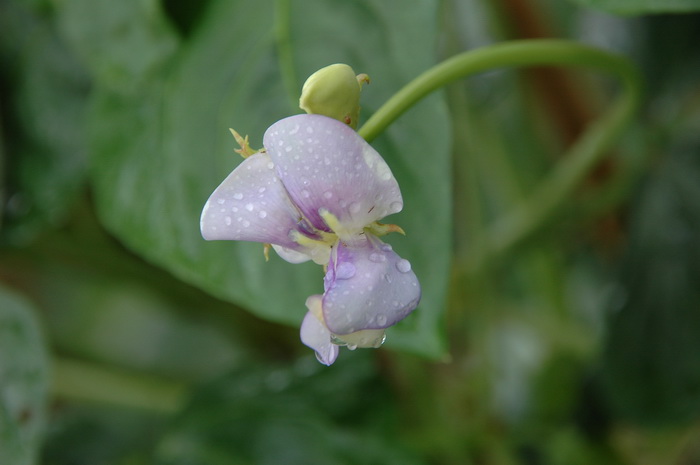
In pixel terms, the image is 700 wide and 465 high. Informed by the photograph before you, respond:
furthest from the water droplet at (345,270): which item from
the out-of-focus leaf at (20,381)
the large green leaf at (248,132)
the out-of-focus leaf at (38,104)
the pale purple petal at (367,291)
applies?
the out-of-focus leaf at (38,104)

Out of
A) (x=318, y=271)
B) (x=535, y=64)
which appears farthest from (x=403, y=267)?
(x=535, y=64)

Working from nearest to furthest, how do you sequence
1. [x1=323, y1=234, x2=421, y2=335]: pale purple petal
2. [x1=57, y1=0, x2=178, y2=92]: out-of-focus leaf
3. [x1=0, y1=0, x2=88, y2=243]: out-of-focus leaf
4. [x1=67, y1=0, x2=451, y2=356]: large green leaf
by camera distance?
1. [x1=323, y1=234, x2=421, y2=335]: pale purple petal
2. [x1=67, y1=0, x2=451, y2=356]: large green leaf
3. [x1=57, y1=0, x2=178, y2=92]: out-of-focus leaf
4. [x1=0, y1=0, x2=88, y2=243]: out-of-focus leaf

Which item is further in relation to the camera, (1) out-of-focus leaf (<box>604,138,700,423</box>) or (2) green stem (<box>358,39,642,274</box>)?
(1) out-of-focus leaf (<box>604,138,700,423</box>)

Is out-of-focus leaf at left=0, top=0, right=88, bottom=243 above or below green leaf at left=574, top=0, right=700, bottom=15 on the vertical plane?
below

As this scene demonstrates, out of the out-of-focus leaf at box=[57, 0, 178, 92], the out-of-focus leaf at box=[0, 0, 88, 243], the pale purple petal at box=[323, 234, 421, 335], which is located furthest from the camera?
the out-of-focus leaf at box=[0, 0, 88, 243]

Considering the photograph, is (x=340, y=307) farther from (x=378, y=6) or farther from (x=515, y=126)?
(x=515, y=126)

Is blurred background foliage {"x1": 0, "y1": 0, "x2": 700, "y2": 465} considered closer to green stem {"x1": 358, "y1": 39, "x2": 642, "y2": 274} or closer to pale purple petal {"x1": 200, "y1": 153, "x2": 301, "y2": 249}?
green stem {"x1": 358, "y1": 39, "x2": 642, "y2": 274}

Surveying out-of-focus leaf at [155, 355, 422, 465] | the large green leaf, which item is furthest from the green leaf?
out-of-focus leaf at [155, 355, 422, 465]

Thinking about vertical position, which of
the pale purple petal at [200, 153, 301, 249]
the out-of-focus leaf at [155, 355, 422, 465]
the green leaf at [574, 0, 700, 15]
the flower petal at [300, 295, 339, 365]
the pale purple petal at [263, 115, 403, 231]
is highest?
the green leaf at [574, 0, 700, 15]

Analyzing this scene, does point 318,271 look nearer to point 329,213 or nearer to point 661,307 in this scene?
point 329,213
